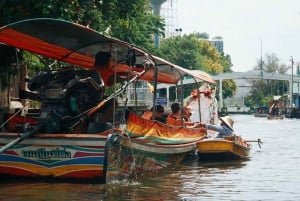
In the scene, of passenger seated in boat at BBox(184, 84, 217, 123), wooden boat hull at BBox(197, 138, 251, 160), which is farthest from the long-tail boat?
passenger seated in boat at BBox(184, 84, 217, 123)

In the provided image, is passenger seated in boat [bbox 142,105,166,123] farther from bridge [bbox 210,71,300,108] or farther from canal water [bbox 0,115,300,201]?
bridge [bbox 210,71,300,108]

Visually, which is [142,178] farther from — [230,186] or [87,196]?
[87,196]

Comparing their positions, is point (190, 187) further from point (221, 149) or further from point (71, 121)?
point (221, 149)

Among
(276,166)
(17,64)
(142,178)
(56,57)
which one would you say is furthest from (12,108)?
(276,166)

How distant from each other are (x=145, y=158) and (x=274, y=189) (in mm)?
2347

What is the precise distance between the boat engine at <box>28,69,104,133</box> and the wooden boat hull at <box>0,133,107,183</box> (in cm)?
42

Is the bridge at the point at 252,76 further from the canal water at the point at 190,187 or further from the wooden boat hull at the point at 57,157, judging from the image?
the wooden boat hull at the point at 57,157

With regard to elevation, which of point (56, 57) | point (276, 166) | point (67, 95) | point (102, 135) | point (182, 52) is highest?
point (182, 52)

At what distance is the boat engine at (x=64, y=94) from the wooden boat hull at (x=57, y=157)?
42 centimetres

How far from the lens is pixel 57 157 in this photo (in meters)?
9.83

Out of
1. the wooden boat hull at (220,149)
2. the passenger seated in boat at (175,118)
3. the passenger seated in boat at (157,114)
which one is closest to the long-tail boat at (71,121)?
the passenger seated in boat at (157,114)

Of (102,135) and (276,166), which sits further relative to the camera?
(276,166)

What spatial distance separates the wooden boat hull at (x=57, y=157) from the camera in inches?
379

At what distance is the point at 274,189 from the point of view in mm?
11039
